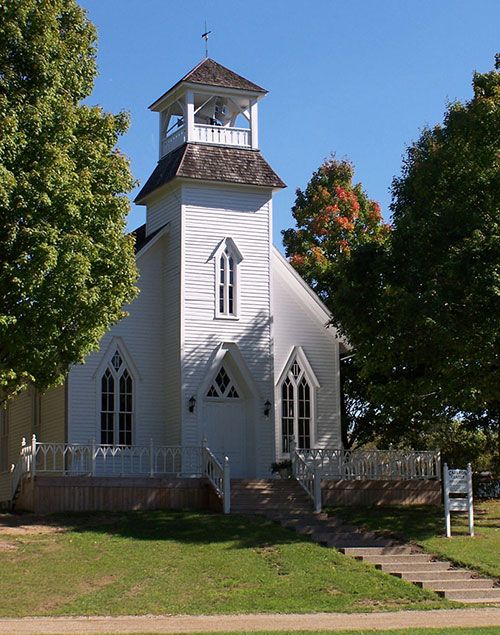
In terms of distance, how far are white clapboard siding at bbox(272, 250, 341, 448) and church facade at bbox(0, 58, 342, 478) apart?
0.03 m

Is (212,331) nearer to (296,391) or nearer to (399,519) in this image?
(296,391)

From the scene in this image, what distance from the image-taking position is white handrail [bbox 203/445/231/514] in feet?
94.0

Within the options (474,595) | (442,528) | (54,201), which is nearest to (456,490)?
(442,528)

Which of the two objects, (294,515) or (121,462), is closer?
(294,515)

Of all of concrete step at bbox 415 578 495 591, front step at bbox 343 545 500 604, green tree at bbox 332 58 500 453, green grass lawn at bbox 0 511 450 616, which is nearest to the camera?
green grass lawn at bbox 0 511 450 616

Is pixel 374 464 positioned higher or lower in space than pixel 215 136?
lower

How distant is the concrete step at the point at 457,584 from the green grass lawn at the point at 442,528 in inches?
24.2

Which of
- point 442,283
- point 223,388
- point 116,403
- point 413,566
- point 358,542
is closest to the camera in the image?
point 413,566

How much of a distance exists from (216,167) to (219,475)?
993 cm

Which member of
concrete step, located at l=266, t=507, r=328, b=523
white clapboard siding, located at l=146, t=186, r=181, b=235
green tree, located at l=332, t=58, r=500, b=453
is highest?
white clapboard siding, located at l=146, t=186, r=181, b=235

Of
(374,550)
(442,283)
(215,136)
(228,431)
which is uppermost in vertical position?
(215,136)

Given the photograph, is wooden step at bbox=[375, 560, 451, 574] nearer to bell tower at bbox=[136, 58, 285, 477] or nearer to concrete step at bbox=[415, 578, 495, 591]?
concrete step at bbox=[415, 578, 495, 591]

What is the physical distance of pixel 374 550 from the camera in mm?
24812

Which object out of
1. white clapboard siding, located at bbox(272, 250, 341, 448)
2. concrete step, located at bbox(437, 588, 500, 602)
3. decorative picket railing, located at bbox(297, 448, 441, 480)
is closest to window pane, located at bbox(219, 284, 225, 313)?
white clapboard siding, located at bbox(272, 250, 341, 448)
